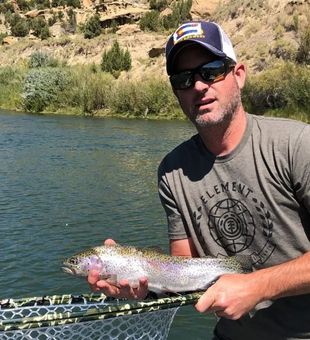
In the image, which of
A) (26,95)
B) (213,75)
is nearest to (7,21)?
(26,95)

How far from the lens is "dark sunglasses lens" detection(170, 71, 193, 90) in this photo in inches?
108

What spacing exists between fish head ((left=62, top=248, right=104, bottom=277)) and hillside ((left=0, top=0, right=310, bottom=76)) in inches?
1857

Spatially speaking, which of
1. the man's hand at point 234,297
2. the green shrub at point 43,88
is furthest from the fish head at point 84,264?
the green shrub at point 43,88

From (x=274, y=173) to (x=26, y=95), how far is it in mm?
58060

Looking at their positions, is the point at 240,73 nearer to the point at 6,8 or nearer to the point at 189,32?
the point at 189,32

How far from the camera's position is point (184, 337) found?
284 inches

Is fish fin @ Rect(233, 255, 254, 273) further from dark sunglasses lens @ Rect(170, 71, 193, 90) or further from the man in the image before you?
dark sunglasses lens @ Rect(170, 71, 193, 90)

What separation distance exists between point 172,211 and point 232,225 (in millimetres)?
381

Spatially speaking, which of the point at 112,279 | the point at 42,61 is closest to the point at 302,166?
the point at 112,279

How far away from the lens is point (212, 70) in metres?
2.69

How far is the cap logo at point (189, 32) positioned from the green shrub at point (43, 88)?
5636 cm

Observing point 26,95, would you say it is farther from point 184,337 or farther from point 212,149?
point 212,149

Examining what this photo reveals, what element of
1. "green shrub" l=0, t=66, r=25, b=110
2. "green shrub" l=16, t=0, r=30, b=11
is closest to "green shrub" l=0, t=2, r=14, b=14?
"green shrub" l=16, t=0, r=30, b=11

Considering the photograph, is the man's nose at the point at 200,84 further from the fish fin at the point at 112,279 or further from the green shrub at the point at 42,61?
the green shrub at the point at 42,61
